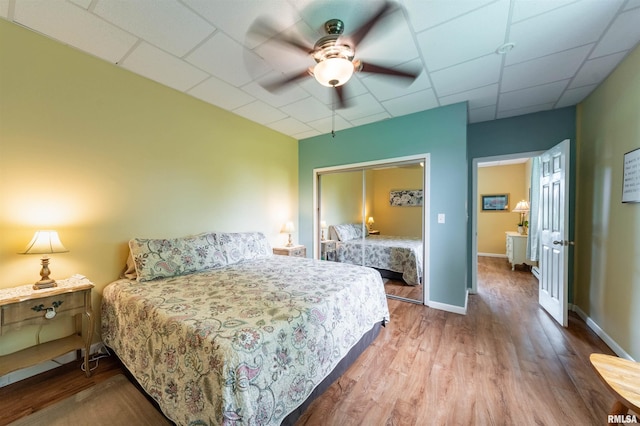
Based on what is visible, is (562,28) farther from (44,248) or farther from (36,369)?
(36,369)

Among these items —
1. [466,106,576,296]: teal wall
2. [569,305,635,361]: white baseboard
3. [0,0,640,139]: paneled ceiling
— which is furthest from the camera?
[466,106,576,296]: teal wall

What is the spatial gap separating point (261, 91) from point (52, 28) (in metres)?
1.73

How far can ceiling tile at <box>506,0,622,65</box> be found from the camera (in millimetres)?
1667

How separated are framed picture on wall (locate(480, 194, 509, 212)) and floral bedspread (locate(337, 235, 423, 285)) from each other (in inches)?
182

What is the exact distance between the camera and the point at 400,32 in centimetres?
190

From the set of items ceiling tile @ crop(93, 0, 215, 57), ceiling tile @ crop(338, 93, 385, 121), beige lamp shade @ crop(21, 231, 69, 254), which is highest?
ceiling tile @ crop(93, 0, 215, 57)

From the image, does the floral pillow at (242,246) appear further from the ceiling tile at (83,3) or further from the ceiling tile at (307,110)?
the ceiling tile at (83,3)

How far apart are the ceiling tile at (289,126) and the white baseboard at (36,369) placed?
135 inches

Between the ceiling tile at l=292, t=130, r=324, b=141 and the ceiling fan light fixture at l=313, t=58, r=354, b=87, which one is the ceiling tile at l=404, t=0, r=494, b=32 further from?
the ceiling tile at l=292, t=130, r=324, b=141

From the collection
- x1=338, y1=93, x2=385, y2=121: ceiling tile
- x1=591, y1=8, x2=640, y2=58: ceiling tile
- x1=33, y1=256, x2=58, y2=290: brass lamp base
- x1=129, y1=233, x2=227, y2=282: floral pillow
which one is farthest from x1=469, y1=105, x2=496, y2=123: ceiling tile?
x1=33, y1=256, x2=58, y2=290: brass lamp base

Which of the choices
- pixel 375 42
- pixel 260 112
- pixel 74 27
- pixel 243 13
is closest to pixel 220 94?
pixel 260 112

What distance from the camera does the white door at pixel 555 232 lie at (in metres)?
2.75

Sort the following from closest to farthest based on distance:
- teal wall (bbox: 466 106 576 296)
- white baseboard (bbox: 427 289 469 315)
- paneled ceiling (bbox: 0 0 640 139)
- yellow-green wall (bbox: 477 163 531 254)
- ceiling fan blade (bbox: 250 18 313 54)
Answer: paneled ceiling (bbox: 0 0 640 139) → ceiling fan blade (bbox: 250 18 313 54) → white baseboard (bbox: 427 289 469 315) → teal wall (bbox: 466 106 576 296) → yellow-green wall (bbox: 477 163 531 254)

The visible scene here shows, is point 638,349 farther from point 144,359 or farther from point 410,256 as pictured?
point 144,359
